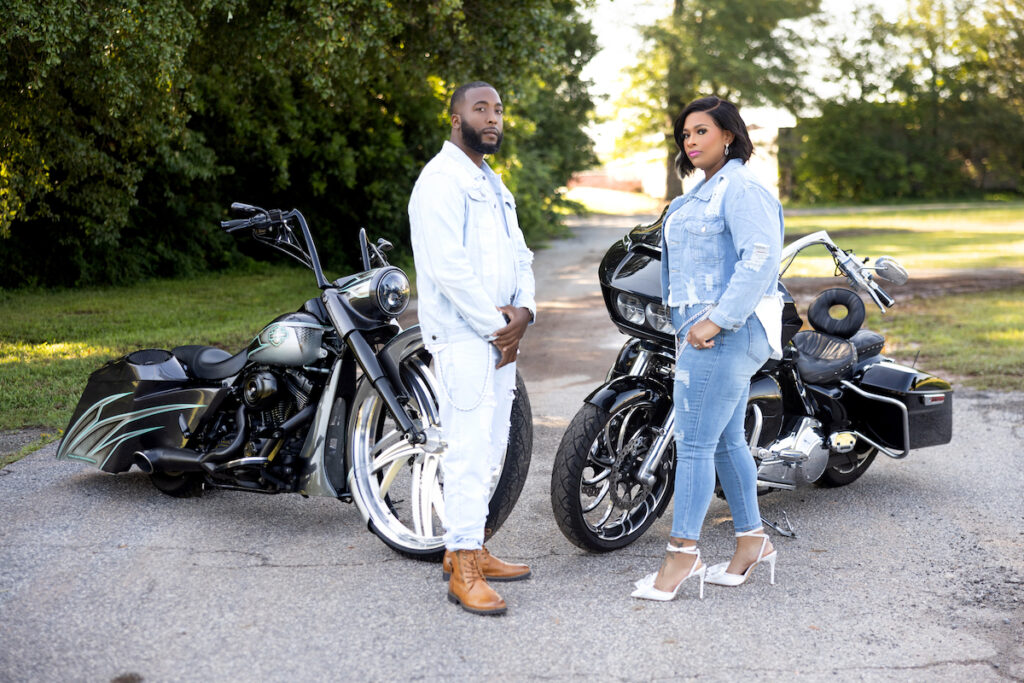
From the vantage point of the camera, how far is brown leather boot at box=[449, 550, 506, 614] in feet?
12.5

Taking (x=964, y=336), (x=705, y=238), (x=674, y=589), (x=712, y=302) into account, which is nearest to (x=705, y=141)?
(x=705, y=238)

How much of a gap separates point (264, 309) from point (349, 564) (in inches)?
375

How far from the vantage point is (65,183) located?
1380 cm

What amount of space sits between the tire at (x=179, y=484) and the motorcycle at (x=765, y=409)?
1927 millimetres

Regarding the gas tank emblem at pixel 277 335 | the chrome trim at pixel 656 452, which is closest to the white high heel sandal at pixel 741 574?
the chrome trim at pixel 656 452

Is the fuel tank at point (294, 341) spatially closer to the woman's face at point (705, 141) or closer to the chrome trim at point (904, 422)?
the woman's face at point (705, 141)

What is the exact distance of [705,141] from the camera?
3.85 meters

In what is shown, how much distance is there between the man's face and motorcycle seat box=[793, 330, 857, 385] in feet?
6.73

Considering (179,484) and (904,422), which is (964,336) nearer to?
(904,422)

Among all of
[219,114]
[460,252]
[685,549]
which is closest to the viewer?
[460,252]

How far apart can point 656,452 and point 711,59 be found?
41754 millimetres

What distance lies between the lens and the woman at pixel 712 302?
3709 mm

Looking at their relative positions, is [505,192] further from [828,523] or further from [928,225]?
[928,225]

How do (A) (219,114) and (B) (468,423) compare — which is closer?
(B) (468,423)
